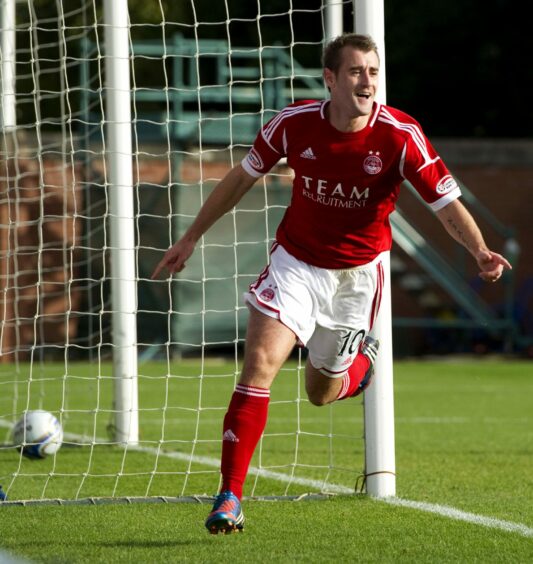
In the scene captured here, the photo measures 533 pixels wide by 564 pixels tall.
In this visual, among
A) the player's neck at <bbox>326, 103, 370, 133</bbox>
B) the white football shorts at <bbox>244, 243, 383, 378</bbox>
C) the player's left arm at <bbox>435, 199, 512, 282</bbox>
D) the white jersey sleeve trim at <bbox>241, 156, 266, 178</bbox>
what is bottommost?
the white football shorts at <bbox>244, 243, 383, 378</bbox>

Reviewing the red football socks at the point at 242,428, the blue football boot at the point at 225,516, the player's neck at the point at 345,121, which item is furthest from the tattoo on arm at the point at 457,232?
the blue football boot at the point at 225,516

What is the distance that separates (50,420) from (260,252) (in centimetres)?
1110

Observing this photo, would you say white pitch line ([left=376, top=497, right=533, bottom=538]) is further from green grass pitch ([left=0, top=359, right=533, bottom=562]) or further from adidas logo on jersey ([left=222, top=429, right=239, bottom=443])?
adidas logo on jersey ([left=222, top=429, right=239, bottom=443])

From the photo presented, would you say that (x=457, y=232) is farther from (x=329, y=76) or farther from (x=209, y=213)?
(x=209, y=213)

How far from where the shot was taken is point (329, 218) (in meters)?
5.57

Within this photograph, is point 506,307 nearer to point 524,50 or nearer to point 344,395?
point 524,50

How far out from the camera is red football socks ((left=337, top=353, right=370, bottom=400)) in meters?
6.05

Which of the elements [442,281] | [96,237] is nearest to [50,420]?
[96,237]

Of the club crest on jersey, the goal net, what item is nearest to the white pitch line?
the goal net

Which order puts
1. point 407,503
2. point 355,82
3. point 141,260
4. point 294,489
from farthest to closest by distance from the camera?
point 141,260 < point 294,489 < point 407,503 < point 355,82

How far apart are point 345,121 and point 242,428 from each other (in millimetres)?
1375

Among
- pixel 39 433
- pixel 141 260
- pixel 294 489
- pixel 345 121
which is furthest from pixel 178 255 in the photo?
pixel 141 260

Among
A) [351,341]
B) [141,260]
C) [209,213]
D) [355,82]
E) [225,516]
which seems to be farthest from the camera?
[141,260]

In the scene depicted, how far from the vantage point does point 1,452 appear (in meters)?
8.56
